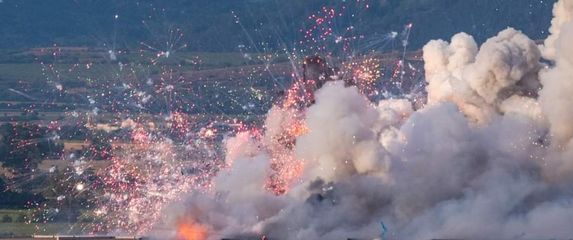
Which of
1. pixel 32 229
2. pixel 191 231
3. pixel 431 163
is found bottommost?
pixel 191 231

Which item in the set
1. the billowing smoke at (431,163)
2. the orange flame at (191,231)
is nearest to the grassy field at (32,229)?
the billowing smoke at (431,163)

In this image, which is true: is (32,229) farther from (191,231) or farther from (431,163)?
(431,163)

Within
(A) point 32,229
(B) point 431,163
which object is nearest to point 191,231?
(B) point 431,163

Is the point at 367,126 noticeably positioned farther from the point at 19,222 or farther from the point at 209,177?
the point at 19,222

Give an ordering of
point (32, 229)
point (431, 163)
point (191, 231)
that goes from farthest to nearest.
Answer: point (32, 229), point (431, 163), point (191, 231)

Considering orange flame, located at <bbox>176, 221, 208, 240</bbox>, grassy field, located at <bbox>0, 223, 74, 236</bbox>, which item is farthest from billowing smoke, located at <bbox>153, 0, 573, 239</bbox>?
grassy field, located at <bbox>0, 223, 74, 236</bbox>

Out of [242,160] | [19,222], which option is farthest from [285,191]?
[19,222]
